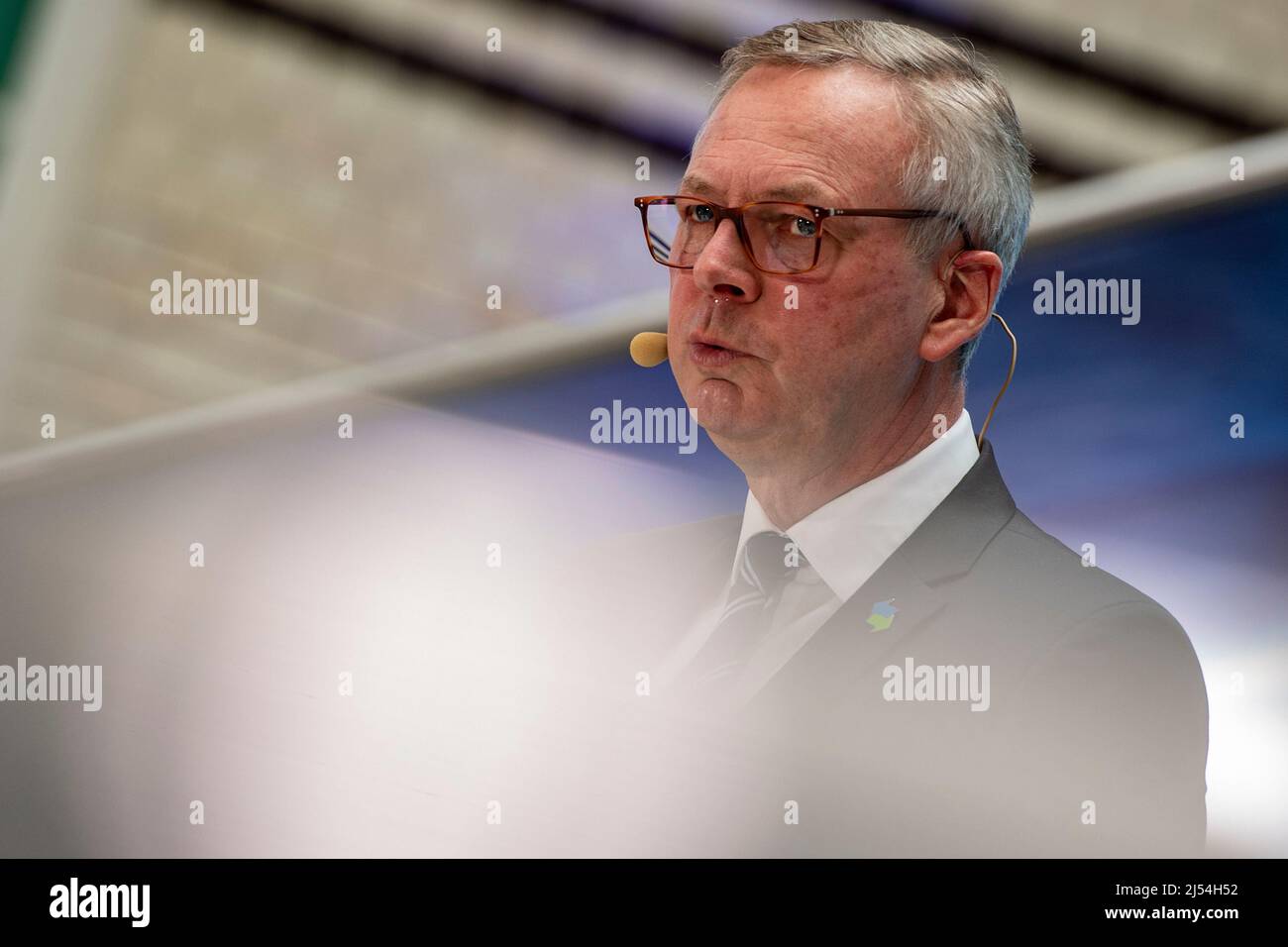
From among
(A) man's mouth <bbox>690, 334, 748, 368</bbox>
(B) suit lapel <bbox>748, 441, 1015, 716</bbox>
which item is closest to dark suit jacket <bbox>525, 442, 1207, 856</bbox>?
(B) suit lapel <bbox>748, 441, 1015, 716</bbox>

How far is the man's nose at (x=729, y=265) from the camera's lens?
5.59 feet

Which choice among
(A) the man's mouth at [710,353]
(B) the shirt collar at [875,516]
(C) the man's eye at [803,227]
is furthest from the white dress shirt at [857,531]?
(C) the man's eye at [803,227]

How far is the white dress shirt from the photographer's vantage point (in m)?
1.79

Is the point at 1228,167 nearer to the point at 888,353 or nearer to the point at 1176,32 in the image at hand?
the point at 1176,32

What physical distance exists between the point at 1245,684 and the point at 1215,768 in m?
0.13

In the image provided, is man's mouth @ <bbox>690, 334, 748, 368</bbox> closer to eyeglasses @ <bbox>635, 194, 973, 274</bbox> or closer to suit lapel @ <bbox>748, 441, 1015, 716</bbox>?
eyeglasses @ <bbox>635, 194, 973, 274</bbox>

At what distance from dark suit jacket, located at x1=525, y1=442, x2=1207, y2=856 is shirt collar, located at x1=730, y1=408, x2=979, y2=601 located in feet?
0.07

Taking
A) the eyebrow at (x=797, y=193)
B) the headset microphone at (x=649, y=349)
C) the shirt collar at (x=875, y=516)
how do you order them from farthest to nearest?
the headset microphone at (x=649, y=349) → the shirt collar at (x=875, y=516) → the eyebrow at (x=797, y=193)

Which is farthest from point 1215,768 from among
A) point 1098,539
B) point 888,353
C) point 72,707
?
point 72,707

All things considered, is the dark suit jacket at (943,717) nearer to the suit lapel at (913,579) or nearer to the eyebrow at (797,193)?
the suit lapel at (913,579)

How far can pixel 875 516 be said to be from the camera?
179cm

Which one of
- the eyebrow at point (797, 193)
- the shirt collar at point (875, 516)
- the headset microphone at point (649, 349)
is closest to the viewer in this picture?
the eyebrow at point (797, 193)

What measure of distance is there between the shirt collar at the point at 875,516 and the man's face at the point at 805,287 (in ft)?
0.27

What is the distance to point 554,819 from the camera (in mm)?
1970
